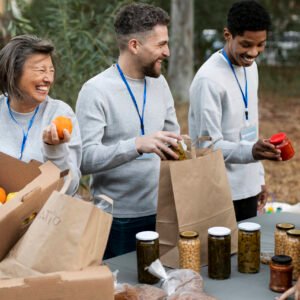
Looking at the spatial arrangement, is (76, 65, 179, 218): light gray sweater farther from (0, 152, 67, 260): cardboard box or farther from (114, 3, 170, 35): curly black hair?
(0, 152, 67, 260): cardboard box

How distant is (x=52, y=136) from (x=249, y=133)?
1.16m

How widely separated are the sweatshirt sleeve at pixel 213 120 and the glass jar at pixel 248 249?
0.59m

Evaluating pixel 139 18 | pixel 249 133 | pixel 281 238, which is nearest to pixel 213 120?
pixel 249 133

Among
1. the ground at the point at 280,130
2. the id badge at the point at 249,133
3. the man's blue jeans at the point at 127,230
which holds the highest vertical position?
the id badge at the point at 249,133

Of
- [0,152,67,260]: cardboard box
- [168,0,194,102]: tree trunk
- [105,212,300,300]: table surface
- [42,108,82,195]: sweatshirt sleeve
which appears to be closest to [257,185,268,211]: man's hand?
[105,212,300,300]: table surface

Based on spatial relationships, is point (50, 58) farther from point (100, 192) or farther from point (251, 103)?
point (251, 103)

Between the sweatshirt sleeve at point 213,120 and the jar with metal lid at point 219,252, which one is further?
the sweatshirt sleeve at point 213,120

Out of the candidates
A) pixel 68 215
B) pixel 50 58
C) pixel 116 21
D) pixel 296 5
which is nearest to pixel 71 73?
pixel 116 21

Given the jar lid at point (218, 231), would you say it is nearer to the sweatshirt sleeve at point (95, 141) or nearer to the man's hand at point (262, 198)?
the sweatshirt sleeve at point (95, 141)

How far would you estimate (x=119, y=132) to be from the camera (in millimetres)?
2590

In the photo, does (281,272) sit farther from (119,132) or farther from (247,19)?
(247,19)

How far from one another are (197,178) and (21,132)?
690 mm

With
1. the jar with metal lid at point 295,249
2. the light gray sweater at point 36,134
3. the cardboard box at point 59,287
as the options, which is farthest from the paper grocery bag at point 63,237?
the jar with metal lid at point 295,249

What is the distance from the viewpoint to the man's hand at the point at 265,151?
7.89 feet
